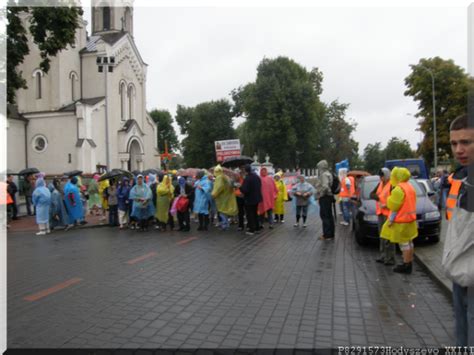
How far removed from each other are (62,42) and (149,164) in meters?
32.2

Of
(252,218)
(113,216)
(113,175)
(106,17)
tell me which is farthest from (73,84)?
(252,218)

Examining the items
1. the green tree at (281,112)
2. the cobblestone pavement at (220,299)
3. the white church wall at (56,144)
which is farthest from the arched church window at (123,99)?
the cobblestone pavement at (220,299)

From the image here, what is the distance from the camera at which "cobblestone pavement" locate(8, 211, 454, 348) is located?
444 cm

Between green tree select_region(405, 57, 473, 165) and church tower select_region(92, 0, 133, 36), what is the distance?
29819 millimetres

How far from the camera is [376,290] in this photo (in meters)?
6.21

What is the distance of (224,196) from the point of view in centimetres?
1352

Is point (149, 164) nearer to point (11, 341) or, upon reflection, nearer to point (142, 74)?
point (142, 74)

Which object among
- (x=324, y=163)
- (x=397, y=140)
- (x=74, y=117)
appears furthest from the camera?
(x=397, y=140)

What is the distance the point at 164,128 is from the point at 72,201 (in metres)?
76.7

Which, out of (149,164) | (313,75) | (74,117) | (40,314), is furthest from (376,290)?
(313,75)

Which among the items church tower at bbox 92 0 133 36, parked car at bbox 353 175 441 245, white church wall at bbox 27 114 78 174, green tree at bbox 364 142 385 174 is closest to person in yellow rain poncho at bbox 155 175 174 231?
parked car at bbox 353 175 441 245

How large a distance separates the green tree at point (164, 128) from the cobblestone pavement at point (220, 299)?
8161 centimetres

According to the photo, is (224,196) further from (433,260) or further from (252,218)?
(433,260)

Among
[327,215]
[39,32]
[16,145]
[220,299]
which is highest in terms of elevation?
[39,32]
